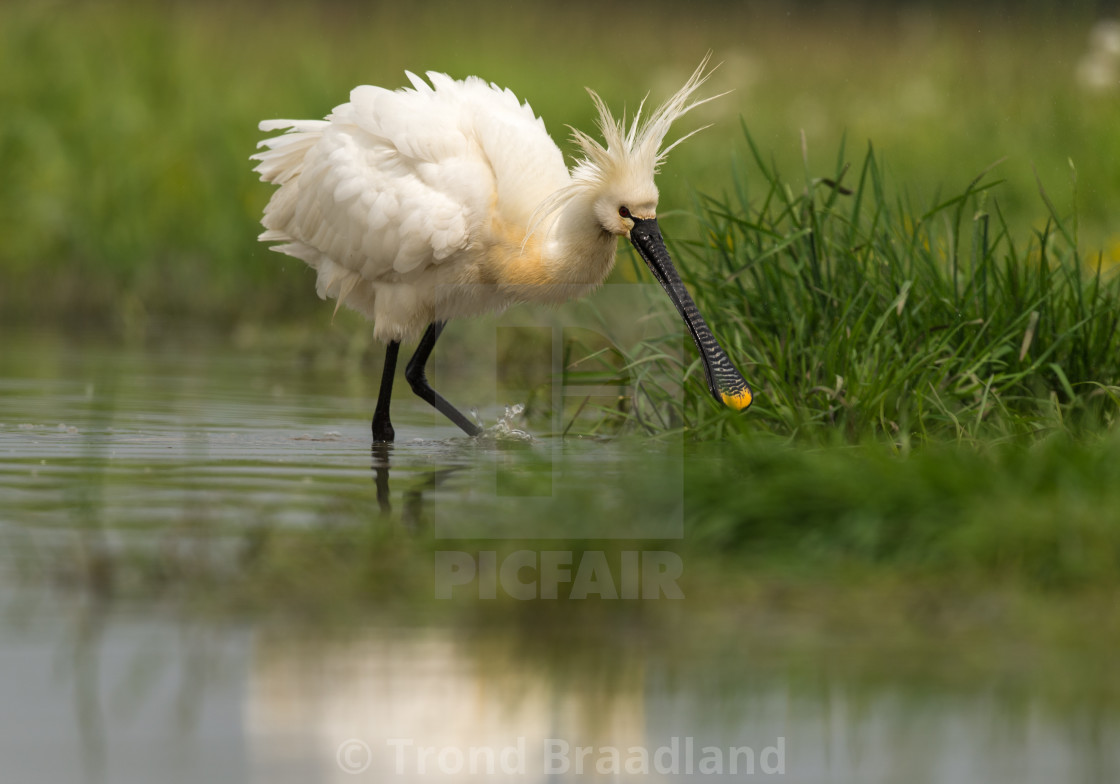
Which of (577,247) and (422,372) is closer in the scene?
(577,247)

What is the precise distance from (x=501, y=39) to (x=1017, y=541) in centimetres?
1378

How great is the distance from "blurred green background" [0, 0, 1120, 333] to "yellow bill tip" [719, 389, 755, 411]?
396cm

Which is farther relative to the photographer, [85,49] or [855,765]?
[85,49]

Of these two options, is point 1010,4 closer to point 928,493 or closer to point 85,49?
point 85,49

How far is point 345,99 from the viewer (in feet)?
47.6

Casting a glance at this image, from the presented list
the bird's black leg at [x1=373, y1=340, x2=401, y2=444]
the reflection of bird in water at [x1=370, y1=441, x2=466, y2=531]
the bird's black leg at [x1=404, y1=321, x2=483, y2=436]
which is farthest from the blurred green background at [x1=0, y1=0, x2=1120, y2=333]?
the reflection of bird in water at [x1=370, y1=441, x2=466, y2=531]

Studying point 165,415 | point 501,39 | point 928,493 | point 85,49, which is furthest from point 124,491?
point 501,39

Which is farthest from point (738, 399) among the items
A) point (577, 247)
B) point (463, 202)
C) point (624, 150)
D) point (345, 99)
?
point (345, 99)

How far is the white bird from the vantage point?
845 cm

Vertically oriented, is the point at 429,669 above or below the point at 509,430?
below

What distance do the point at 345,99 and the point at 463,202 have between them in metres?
6.01

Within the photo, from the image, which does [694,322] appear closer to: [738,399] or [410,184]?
[738,399]

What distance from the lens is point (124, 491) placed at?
6938mm

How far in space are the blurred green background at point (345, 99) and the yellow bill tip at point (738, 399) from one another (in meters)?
3.96
